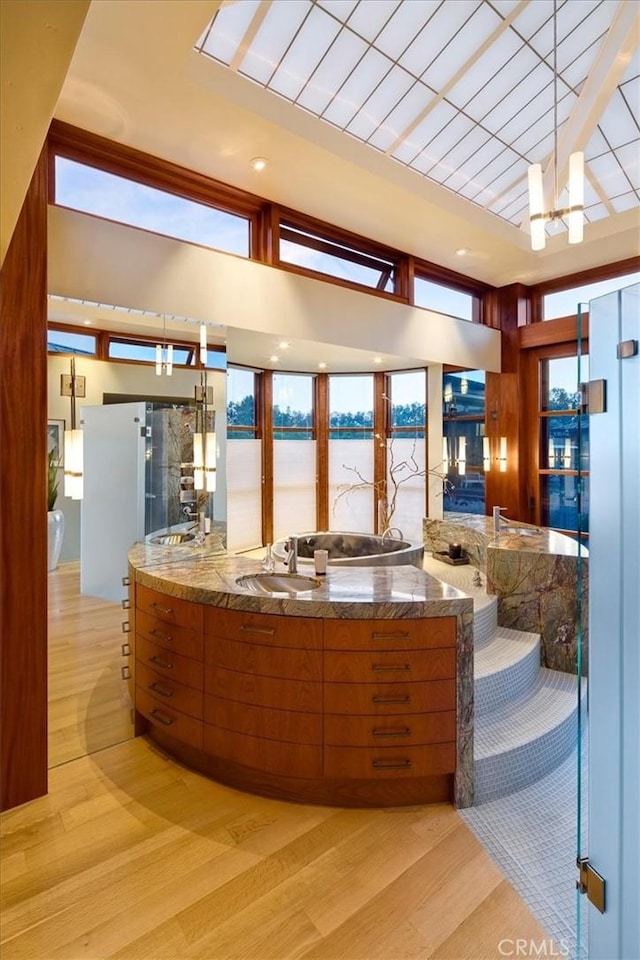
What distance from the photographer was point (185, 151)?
3.08 metres

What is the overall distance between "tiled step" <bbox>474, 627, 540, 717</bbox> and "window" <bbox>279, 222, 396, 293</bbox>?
3.28m

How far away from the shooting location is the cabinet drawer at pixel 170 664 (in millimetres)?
2420

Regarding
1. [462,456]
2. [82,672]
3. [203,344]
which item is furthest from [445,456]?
[82,672]

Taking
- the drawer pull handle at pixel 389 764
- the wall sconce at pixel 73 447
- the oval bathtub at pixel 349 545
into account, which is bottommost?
the drawer pull handle at pixel 389 764

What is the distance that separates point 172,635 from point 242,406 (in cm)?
290

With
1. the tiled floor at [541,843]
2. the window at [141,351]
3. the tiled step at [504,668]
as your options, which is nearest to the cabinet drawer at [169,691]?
the tiled floor at [541,843]

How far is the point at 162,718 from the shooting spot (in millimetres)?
2570

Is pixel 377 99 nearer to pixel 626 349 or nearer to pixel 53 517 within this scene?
pixel 626 349

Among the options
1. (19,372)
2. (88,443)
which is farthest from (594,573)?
(88,443)

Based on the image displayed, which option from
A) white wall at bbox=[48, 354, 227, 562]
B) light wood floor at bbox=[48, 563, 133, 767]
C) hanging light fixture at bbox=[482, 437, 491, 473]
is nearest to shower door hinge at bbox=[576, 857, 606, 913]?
light wood floor at bbox=[48, 563, 133, 767]

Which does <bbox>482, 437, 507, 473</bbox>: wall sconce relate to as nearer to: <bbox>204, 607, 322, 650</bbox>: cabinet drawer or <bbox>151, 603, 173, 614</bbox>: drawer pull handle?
<bbox>204, 607, 322, 650</bbox>: cabinet drawer

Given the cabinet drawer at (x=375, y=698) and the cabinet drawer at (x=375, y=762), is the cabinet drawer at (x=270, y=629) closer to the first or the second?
the cabinet drawer at (x=375, y=698)

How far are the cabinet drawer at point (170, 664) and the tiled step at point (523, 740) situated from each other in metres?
1.46

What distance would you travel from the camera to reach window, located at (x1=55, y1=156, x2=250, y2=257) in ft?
9.37
